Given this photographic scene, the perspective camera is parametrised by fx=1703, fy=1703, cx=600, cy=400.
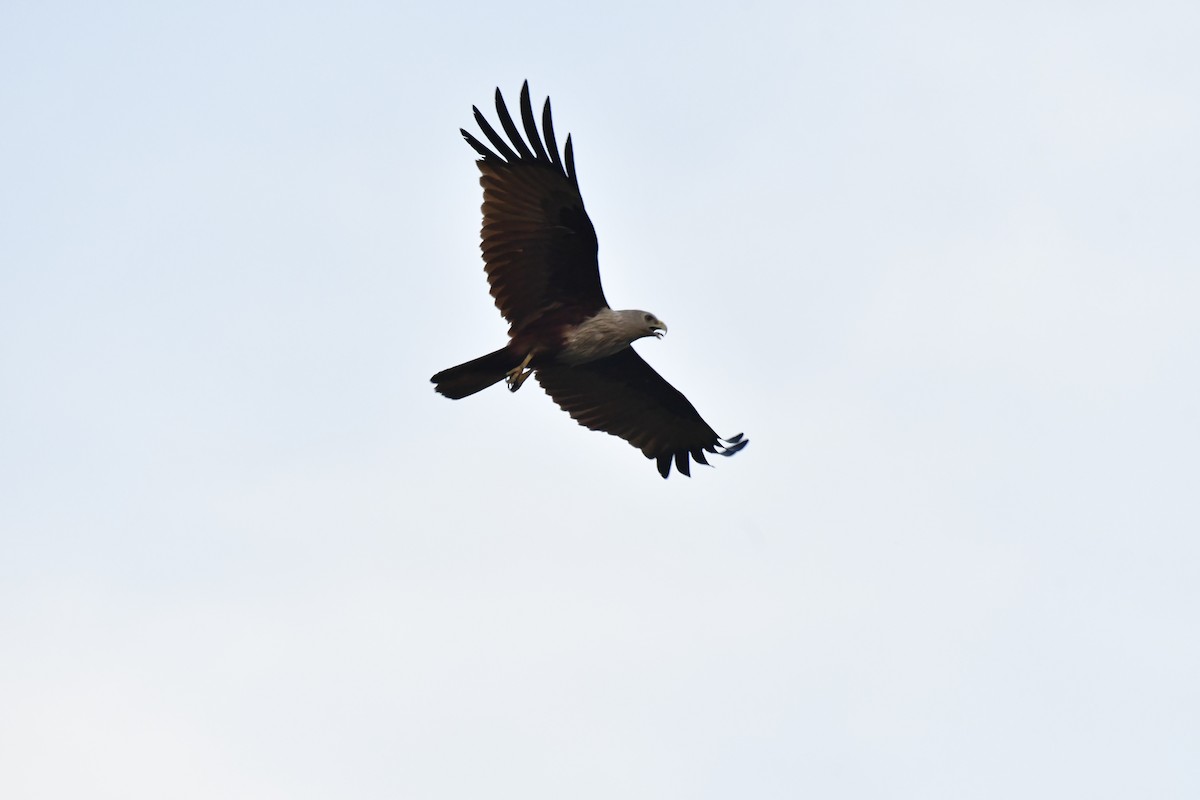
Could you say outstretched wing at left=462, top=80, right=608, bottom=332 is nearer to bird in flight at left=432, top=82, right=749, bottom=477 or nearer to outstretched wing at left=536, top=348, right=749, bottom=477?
bird in flight at left=432, top=82, right=749, bottom=477

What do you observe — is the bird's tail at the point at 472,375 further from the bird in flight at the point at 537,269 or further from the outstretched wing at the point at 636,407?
the outstretched wing at the point at 636,407

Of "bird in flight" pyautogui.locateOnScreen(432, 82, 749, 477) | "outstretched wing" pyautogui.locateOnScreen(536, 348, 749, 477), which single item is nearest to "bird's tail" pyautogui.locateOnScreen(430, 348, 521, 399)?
"bird in flight" pyautogui.locateOnScreen(432, 82, 749, 477)

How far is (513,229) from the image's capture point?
54.2ft

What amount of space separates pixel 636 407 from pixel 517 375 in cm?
226

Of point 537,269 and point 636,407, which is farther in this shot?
point 636,407

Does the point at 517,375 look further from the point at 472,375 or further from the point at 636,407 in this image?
the point at 636,407

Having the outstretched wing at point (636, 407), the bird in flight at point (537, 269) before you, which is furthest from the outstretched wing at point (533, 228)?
the outstretched wing at point (636, 407)

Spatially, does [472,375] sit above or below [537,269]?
below

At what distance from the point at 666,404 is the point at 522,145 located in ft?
12.0

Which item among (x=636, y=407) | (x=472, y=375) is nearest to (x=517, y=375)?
(x=472, y=375)

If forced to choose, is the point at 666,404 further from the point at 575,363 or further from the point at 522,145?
the point at 522,145

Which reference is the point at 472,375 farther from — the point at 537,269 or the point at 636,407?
the point at 636,407

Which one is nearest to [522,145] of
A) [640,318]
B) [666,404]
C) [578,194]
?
[578,194]

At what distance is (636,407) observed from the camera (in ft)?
60.7
